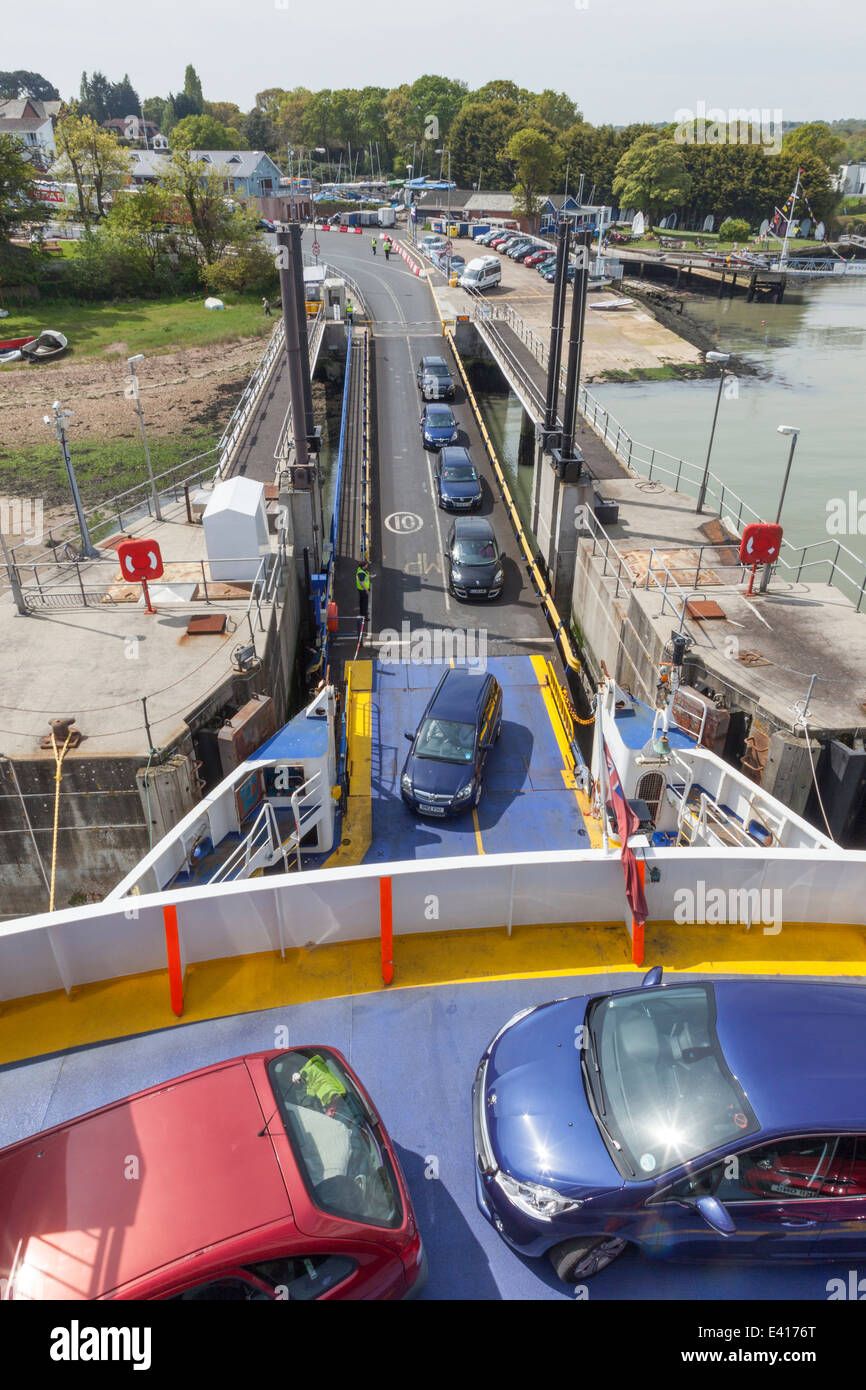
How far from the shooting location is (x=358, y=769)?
15.0m

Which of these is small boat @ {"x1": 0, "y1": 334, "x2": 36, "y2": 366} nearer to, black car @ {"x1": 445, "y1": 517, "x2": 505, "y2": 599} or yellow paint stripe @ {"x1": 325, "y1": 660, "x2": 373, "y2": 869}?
black car @ {"x1": 445, "y1": 517, "x2": 505, "y2": 599}

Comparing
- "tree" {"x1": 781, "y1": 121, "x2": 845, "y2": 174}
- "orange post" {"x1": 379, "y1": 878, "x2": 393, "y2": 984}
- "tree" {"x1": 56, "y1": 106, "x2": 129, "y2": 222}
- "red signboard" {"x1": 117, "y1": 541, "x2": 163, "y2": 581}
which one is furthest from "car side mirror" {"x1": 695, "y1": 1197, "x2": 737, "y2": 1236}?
"tree" {"x1": 781, "y1": 121, "x2": 845, "y2": 174}

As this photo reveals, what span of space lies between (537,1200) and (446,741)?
32.1 ft

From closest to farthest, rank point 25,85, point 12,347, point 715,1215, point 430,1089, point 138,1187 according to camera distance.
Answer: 1. point 138,1187
2. point 715,1215
3. point 430,1089
4. point 12,347
5. point 25,85

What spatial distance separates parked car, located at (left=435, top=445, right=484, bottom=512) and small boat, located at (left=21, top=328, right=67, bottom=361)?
36442mm

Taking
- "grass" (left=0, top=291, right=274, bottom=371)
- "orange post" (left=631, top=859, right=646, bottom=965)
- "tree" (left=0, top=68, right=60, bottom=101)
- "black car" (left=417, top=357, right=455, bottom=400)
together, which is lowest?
"orange post" (left=631, top=859, right=646, bottom=965)

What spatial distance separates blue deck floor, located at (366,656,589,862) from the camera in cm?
1328

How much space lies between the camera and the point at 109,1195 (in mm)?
4113

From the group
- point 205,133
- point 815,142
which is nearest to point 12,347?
point 205,133

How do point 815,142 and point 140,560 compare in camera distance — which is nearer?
point 140,560

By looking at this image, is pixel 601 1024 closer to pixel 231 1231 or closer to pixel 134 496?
pixel 231 1231

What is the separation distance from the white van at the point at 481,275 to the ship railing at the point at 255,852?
166ft

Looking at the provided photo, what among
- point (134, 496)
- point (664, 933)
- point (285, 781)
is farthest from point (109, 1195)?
point (134, 496)

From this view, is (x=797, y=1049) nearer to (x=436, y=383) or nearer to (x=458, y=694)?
(x=458, y=694)
